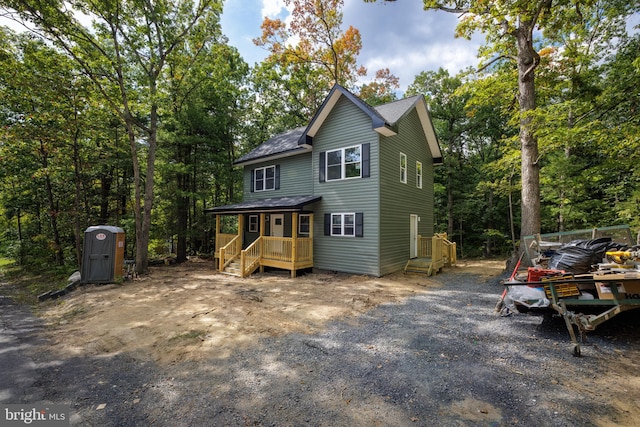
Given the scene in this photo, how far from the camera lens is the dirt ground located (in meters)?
4.62

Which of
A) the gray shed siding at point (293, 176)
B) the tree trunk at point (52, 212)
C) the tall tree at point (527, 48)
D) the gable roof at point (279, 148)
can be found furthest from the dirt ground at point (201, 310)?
the tree trunk at point (52, 212)

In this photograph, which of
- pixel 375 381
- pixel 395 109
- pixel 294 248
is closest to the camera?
pixel 375 381

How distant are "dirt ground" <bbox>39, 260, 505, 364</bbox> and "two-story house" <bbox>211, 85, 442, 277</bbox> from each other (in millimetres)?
1097

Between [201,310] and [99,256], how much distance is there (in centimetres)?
614

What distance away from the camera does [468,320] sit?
5.43 metres

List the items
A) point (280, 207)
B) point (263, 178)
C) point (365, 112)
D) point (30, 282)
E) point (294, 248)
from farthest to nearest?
point (263, 178)
point (30, 282)
point (280, 207)
point (294, 248)
point (365, 112)

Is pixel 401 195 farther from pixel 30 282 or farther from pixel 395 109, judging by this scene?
pixel 30 282

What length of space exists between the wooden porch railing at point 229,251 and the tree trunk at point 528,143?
1142 cm

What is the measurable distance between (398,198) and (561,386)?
9020 mm

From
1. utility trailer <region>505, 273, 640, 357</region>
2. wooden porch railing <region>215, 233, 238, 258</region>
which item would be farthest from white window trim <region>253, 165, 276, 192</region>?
utility trailer <region>505, 273, 640, 357</region>

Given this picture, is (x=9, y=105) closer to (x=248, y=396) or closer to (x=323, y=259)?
(x=323, y=259)

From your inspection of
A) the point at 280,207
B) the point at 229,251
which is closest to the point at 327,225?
the point at 280,207

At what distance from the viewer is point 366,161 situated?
1066 cm

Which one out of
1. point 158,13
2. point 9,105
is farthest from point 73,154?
point 158,13
